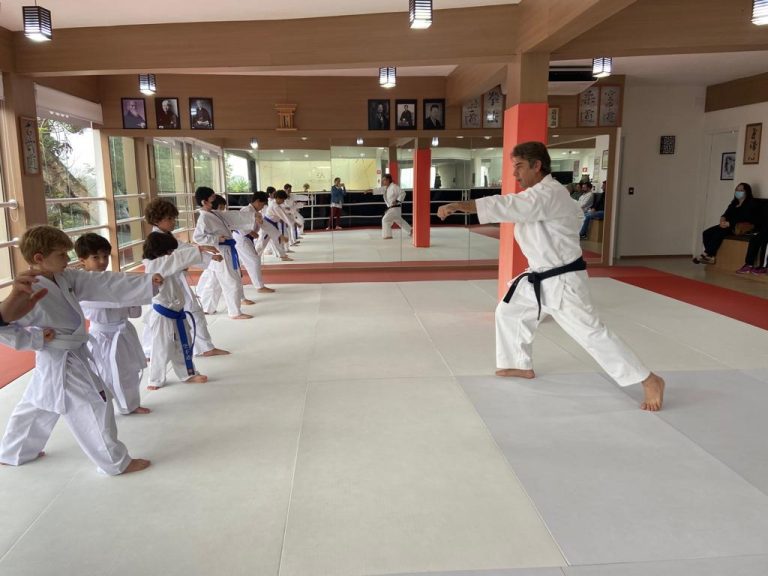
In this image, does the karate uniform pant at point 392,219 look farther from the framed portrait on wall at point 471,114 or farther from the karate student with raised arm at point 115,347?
the karate student with raised arm at point 115,347

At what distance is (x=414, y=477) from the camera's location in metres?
2.29

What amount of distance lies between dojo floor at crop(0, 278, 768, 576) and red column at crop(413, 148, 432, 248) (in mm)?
5157

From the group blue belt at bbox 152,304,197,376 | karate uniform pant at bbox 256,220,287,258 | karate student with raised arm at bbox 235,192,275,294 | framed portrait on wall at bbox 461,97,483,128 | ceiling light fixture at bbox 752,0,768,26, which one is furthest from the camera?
framed portrait on wall at bbox 461,97,483,128

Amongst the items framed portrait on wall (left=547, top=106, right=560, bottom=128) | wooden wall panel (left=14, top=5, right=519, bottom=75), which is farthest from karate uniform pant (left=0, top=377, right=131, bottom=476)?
framed portrait on wall (left=547, top=106, right=560, bottom=128)

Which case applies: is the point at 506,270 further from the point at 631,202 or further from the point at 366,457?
the point at 631,202

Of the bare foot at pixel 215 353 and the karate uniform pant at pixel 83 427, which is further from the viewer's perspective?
the bare foot at pixel 215 353

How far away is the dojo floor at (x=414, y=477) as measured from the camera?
1812 millimetres

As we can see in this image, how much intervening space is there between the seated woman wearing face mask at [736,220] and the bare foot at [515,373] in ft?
18.9

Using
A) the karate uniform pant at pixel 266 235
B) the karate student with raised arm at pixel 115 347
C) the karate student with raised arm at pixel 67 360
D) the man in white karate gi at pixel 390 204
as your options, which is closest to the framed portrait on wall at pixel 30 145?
the karate uniform pant at pixel 266 235

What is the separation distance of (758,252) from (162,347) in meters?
7.19

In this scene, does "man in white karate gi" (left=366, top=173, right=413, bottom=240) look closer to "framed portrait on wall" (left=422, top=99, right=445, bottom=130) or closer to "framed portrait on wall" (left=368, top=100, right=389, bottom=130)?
"framed portrait on wall" (left=368, top=100, right=389, bottom=130)

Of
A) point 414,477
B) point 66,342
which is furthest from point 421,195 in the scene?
point 66,342

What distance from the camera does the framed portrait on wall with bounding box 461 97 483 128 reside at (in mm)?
7918

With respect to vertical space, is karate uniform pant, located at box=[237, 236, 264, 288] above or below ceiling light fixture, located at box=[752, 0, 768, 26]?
below
